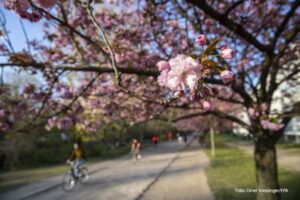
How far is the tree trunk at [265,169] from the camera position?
7571 millimetres

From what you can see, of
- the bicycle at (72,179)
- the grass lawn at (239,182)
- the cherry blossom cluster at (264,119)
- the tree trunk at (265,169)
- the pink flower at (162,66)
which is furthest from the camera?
the bicycle at (72,179)

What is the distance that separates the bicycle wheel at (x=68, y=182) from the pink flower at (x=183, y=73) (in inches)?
478

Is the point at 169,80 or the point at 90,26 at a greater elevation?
the point at 90,26

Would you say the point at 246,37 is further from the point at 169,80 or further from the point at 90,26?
the point at 90,26

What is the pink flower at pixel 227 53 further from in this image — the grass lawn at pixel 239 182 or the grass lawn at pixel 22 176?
the grass lawn at pixel 22 176

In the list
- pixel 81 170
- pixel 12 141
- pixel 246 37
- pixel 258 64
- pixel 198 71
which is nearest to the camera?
pixel 198 71

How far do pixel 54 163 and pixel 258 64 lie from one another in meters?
21.5

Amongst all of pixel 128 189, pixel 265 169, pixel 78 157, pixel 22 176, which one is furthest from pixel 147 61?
pixel 22 176

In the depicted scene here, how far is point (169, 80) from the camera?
225 cm

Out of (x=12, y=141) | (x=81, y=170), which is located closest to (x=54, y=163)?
(x=12, y=141)

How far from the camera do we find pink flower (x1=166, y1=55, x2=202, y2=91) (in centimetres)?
218

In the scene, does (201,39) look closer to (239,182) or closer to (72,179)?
(239,182)

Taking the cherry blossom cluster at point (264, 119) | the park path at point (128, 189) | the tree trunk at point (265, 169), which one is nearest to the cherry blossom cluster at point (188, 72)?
the cherry blossom cluster at point (264, 119)

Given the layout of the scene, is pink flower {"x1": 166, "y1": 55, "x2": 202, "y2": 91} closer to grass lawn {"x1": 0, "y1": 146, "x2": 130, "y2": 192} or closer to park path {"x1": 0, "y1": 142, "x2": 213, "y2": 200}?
park path {"x1": 0, "y1": 142, "x2": 213, "y2": 200}
